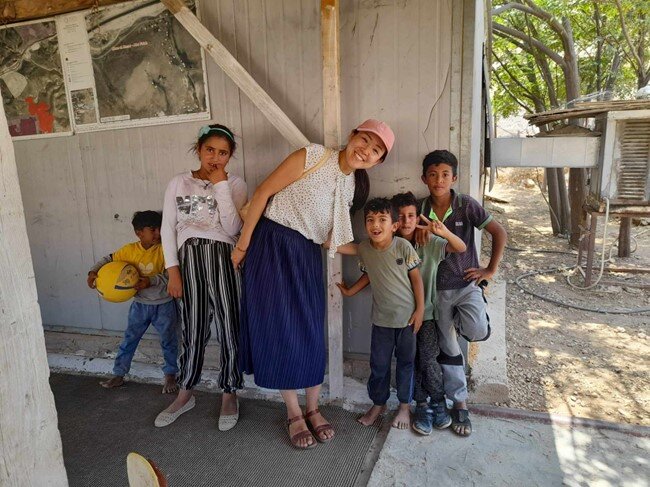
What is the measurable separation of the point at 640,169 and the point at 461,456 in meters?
3.18

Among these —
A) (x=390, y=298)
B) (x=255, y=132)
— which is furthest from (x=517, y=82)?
(x=390, y=298)

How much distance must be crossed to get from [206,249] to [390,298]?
1065mm

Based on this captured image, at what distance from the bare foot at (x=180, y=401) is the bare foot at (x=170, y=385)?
304mm

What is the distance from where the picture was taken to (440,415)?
2.71 metres

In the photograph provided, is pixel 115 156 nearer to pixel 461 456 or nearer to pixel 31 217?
pixel 31 217

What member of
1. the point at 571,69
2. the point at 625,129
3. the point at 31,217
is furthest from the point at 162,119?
the point at 571,69

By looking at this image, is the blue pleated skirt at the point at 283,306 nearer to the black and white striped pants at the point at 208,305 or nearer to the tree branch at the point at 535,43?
the black and white striped pants at the point at 208,305

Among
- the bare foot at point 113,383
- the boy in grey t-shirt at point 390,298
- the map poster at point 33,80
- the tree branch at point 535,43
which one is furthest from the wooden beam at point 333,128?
the tree branch at point 535,43

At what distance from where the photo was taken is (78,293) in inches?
150

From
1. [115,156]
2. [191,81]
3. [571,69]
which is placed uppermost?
[571,69]

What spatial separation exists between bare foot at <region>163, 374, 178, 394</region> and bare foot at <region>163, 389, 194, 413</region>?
0.30m

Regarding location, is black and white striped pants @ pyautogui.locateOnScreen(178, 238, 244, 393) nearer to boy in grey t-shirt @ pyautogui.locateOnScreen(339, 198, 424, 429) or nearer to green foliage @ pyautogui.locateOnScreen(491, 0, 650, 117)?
boy in grey t-shirt @ pyautogui.locateOnScreen(339, 198, 424, 429)

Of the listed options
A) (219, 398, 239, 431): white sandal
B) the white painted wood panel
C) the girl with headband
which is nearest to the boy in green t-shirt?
the girl with headband

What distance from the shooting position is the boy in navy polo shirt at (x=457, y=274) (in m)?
2.55
